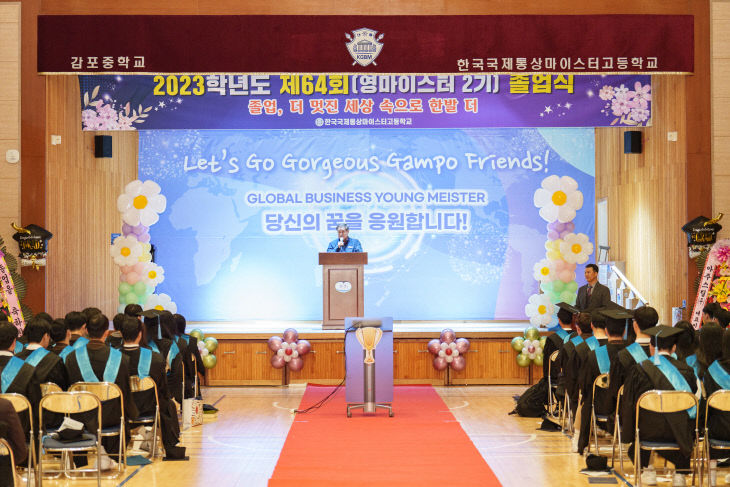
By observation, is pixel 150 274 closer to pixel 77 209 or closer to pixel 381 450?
pixel 77 209

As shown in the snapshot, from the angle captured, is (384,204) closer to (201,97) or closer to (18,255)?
(201,97)

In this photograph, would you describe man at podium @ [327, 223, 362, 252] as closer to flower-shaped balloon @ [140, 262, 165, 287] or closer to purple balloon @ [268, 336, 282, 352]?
purple balloon @ [268, 336, 282, 352]

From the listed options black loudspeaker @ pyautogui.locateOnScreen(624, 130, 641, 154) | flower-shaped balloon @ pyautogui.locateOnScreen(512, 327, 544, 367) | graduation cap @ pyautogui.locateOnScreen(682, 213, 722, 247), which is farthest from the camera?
black loudspeaker @ pyautogui.locateOnScreen(624, 130, 641, 154)

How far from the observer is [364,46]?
9.49 m

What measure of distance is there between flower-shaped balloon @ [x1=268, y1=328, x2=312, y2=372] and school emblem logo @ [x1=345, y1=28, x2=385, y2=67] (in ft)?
12.0

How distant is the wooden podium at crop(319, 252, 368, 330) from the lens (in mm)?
11453

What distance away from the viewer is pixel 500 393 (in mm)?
10773

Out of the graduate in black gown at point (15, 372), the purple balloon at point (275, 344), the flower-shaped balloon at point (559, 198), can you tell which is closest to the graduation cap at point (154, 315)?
the graduate in black gown at point (15, 372)

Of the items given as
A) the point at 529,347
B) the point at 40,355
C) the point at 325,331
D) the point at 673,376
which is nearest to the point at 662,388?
the point at 673,376

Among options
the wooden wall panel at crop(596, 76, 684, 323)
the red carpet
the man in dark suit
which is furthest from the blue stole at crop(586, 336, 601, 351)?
the wooden wall panel at crop(596, 76, 684, 323)

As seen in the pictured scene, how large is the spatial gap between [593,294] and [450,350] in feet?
6.89

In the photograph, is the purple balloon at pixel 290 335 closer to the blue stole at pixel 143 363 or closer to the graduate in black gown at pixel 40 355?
the blue stole at pixel 143 363

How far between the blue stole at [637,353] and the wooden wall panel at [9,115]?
699 cm

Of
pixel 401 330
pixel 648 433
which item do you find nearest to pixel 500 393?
pixel 401 330
